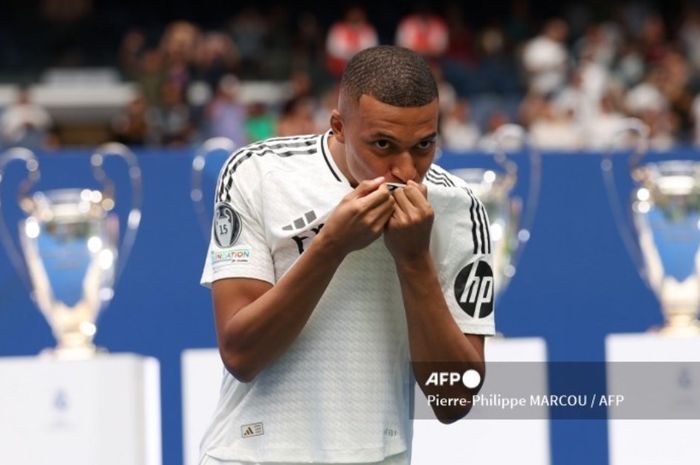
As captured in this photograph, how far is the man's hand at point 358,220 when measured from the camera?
2.23m

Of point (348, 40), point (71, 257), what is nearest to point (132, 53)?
point (348, 40)

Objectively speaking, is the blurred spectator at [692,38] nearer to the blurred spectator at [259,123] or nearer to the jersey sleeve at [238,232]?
the blurred spectator at [259,123]

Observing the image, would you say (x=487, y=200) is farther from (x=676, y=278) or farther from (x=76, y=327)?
(x=76, y=327)

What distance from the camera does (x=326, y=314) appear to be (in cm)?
237

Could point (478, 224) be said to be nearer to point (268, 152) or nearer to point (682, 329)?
point (268, 152)

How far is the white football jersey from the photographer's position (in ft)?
7.73

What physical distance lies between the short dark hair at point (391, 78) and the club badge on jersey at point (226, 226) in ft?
0.88

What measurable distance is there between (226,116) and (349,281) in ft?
28.3

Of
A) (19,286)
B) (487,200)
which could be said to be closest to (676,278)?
(487,200)

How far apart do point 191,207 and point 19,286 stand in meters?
0.72

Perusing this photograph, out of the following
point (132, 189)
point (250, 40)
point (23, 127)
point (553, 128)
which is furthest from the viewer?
point (250, 40)

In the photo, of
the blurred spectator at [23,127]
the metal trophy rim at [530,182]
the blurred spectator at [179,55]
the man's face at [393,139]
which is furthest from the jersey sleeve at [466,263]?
the blurred spectator at [179,55]

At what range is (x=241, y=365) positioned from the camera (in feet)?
7.57

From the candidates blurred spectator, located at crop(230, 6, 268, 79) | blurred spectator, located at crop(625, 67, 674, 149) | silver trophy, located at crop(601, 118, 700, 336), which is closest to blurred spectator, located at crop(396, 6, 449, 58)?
blurred spectator, located at crop(230, 6, 268, 79)
